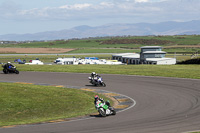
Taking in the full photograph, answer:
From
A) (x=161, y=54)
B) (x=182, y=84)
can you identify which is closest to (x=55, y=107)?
(x=182, y=84)

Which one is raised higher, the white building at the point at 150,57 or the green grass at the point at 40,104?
the white building at the point at 150,57

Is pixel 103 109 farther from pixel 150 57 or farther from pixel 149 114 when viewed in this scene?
pixel 150 57

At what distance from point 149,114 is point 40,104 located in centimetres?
904

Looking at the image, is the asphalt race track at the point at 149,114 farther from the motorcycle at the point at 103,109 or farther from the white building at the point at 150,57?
the white building at the point at 150,57

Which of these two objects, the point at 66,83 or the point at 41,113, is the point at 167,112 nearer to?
the point at 41,113

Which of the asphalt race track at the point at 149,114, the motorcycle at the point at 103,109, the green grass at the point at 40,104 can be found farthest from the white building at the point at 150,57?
the motorcycle at the point at 103,109

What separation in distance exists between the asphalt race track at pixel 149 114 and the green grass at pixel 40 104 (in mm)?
2672

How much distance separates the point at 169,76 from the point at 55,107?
76.7 ft

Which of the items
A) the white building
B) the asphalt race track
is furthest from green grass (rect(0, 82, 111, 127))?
the white building

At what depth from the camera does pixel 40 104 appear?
26453 millimetres

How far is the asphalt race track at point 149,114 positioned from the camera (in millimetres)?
18219

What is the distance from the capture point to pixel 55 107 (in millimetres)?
25766

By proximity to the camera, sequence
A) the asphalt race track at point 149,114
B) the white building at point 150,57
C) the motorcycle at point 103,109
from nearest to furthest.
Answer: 1. the asphalt race track at point 149,114
2. the motorcycle at point 103,109
3. the white building at point 150,57

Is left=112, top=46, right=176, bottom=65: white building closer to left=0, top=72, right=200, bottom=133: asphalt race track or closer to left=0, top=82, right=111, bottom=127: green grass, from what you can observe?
left=0, top=72, right=200, bottom=133: asphalt race track
